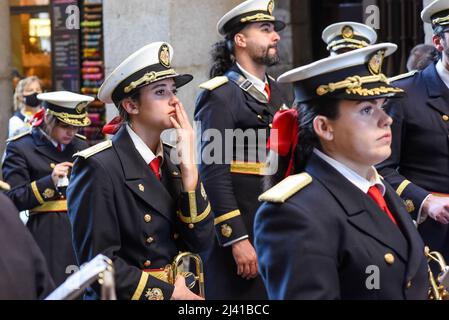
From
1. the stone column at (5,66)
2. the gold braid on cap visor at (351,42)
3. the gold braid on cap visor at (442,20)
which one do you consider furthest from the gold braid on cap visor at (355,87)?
the stone column at (5,66)

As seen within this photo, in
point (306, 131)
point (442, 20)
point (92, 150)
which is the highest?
point (442, 20)

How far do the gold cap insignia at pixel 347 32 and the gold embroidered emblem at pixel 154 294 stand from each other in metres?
2.81

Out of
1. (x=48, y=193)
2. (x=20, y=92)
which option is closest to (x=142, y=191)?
(x=48, y=193)

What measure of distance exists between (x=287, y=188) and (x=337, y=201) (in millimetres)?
203

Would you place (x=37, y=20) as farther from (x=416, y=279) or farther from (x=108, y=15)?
(x=416, y=279)

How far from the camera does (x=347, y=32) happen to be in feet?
24.1

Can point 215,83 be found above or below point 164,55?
below

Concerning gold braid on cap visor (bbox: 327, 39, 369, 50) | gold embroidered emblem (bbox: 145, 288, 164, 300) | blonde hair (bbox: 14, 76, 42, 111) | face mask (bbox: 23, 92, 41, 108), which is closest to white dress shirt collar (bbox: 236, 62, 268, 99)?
gold braid on cap visor (bbox: 327, 39, 369, 50)

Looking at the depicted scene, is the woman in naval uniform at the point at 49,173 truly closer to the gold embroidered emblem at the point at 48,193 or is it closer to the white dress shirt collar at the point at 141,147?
the gold embroidered emblem at the point at 48,193

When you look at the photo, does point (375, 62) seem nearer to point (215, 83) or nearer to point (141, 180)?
point (141, 180)

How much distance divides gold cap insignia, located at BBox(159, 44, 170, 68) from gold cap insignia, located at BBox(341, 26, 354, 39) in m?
1.93

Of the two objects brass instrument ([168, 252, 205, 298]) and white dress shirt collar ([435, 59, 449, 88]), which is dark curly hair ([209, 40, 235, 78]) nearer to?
white dress shirt collar ([435, 59, 449, 88])

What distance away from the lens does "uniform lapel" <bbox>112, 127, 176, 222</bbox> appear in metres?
5.32

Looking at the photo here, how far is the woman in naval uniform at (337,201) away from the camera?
3.94m
